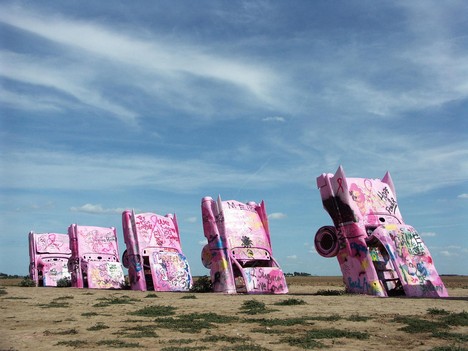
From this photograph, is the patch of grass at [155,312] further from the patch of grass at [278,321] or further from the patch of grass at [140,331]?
the patch of grass at [278,321]

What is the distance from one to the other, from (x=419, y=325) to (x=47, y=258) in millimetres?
32450

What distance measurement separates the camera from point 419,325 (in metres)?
10.6

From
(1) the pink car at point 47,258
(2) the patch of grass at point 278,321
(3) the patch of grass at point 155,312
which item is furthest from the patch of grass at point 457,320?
(1) the pink car at point 47,258

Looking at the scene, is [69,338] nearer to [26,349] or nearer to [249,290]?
[26,349]

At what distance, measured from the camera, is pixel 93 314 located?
1391 centimetres

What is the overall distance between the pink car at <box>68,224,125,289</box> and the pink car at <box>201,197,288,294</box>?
963 centimetres

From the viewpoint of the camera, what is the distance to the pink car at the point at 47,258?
119ft

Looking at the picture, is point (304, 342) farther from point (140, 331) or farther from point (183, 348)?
point (140, 331)

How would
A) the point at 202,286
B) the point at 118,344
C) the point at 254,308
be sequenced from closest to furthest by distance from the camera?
1. the point at 118,344
2. the point at 254,308
3. the point at 202,286

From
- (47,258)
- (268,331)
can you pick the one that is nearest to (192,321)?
(268,331)

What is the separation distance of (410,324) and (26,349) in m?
7.85

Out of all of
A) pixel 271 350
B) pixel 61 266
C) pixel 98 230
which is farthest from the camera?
pixel 61 266

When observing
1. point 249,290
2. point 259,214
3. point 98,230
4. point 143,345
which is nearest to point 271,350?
point 143,345

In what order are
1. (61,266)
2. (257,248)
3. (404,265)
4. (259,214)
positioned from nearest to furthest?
(404,265) < (257,248) < (259,214) < (61,266)
